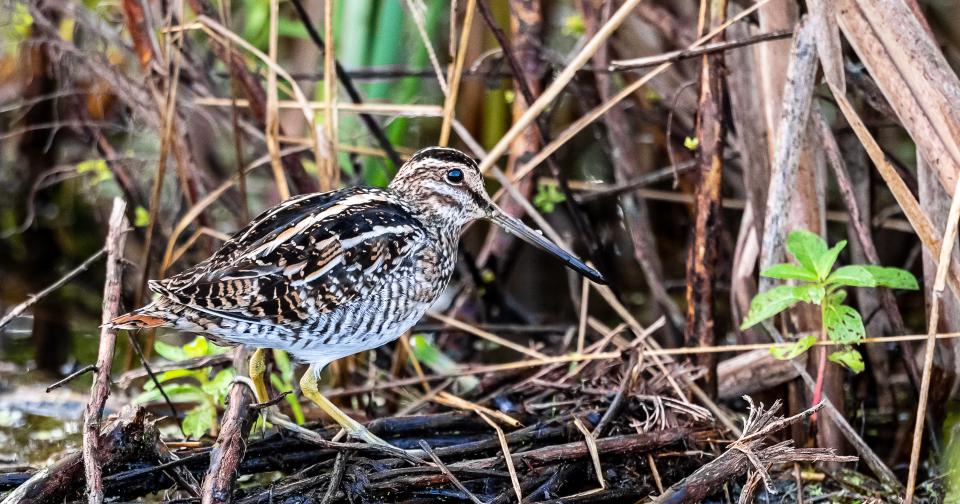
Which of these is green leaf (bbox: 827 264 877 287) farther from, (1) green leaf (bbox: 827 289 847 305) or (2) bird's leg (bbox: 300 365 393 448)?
(2) bird's leg (bbox: 300 365 393 448)

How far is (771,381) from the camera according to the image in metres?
4.08

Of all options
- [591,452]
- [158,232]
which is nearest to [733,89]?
[591,452]

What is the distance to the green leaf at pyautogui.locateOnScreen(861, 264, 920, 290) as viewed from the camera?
3500mm

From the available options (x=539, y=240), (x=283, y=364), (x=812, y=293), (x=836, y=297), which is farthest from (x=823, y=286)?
(x=283, y=364)

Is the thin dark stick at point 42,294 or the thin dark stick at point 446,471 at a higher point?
the thin dark stick at point 42,294

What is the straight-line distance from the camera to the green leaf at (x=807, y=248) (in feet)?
11.5

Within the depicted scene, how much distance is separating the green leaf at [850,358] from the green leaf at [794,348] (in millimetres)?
87

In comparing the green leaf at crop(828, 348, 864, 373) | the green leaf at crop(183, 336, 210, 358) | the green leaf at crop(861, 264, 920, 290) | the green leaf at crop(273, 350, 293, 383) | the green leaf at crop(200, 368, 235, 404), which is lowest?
the green leaf at crop(273, 350, 293, 383)

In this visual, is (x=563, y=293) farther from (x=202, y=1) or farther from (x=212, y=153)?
(x=202, y=1)

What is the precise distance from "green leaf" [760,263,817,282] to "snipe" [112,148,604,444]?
0.60 m

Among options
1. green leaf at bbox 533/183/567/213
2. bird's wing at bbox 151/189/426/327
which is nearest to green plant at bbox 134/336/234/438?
bird's wing at bbox 151/189/426/327

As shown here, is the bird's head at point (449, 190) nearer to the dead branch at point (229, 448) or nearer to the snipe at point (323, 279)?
the snipe at point (323, 279)

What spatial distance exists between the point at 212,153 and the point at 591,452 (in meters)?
3.41

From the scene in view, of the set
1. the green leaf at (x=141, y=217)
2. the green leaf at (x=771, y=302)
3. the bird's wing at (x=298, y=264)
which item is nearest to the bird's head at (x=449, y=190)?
the bird's wing at (x=298, y=264)
